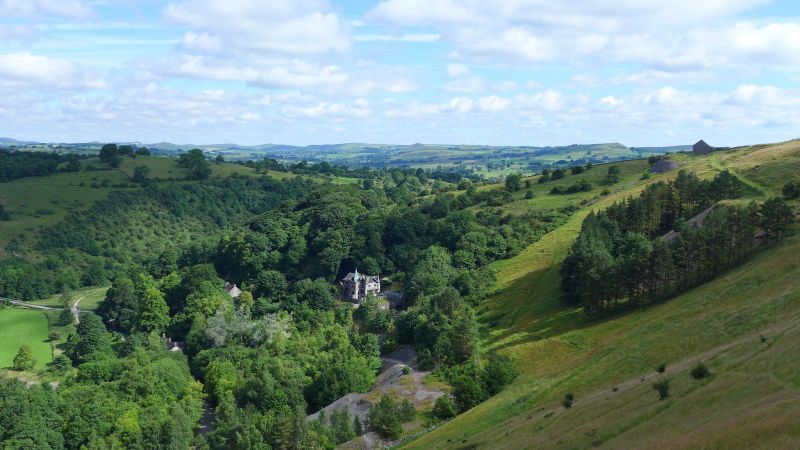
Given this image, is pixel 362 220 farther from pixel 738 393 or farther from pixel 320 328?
pixel 738 393

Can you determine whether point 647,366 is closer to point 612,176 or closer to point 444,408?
point 444,408

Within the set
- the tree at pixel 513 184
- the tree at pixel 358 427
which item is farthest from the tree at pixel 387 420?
the tree at pixel 513 184

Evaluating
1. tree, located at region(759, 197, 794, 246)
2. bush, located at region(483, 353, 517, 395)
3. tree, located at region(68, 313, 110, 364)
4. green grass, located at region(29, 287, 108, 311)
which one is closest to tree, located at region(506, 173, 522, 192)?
tree, located at region(759, 197, 794, 246)

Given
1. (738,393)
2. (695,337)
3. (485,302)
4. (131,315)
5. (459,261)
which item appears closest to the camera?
(738,393)

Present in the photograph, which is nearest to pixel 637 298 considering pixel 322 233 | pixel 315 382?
pixel 315 382

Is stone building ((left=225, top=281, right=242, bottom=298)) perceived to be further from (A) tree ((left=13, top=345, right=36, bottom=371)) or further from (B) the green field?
(A) tree ((left=13, top=345, right=36, bottom=371))

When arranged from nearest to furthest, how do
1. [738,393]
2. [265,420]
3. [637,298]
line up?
1. [738,393]
2. [265,420]
3. [637,298]

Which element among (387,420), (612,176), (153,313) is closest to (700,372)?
(387,420)
